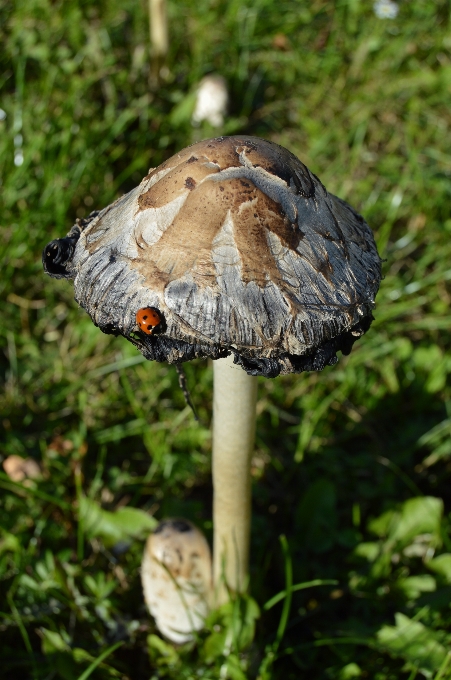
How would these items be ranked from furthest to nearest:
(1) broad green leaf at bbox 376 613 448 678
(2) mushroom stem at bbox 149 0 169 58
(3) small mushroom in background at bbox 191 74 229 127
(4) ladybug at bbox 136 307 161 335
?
(3) small mushroom in background at bbox 191 74 229 127 < (2) mushroom stem at bbox 149 0 169 58 < (1) broad green leaf at bbox 376 613 448 678 < (4) ladybug at bbox 136 307 161 335

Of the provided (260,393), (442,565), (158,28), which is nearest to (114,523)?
(260,393)

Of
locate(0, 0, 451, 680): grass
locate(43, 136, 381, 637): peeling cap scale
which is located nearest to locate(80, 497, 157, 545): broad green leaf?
locate(0, 0, 451, 680): grass

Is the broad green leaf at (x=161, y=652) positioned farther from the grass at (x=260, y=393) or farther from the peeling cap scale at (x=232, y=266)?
the peeling cap scale at (x=232, y=266)

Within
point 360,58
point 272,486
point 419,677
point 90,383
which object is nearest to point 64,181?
point 90,383

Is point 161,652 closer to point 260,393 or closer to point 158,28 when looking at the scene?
point 260,393

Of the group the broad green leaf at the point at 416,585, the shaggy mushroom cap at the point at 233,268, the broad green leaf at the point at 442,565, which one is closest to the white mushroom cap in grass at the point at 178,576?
the broad green leaf at the point at 416,585

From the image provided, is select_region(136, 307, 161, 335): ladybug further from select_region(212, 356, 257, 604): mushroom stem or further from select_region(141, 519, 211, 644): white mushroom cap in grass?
select_region(141, 519, 211, 644): white mushroom cap in grass
